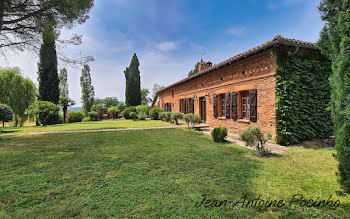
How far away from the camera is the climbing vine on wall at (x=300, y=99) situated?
19.5 ft

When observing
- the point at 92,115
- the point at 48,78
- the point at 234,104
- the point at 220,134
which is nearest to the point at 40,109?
the point at 48,78

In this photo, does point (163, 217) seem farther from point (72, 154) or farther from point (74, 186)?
point (72, 154)

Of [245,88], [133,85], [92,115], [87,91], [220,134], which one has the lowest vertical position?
[220,134]

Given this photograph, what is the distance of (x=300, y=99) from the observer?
611 cm

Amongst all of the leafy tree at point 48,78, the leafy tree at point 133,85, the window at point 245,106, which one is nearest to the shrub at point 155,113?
the leafy tree at point 133,85

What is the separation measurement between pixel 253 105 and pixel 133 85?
22852 mm

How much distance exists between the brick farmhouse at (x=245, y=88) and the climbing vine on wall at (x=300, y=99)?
0.23 meters

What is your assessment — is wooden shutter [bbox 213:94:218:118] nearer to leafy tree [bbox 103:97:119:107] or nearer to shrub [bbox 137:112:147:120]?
shrub [bbox 137:112:147:120]

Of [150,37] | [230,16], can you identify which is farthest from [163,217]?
[150,37]

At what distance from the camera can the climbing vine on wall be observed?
595cm

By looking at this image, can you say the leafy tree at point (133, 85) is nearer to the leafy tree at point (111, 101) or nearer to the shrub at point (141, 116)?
the shrub at point (141, 116)

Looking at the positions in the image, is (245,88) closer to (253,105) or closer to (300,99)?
(253,105)

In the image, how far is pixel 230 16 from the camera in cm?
1027

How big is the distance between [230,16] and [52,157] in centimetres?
1196
